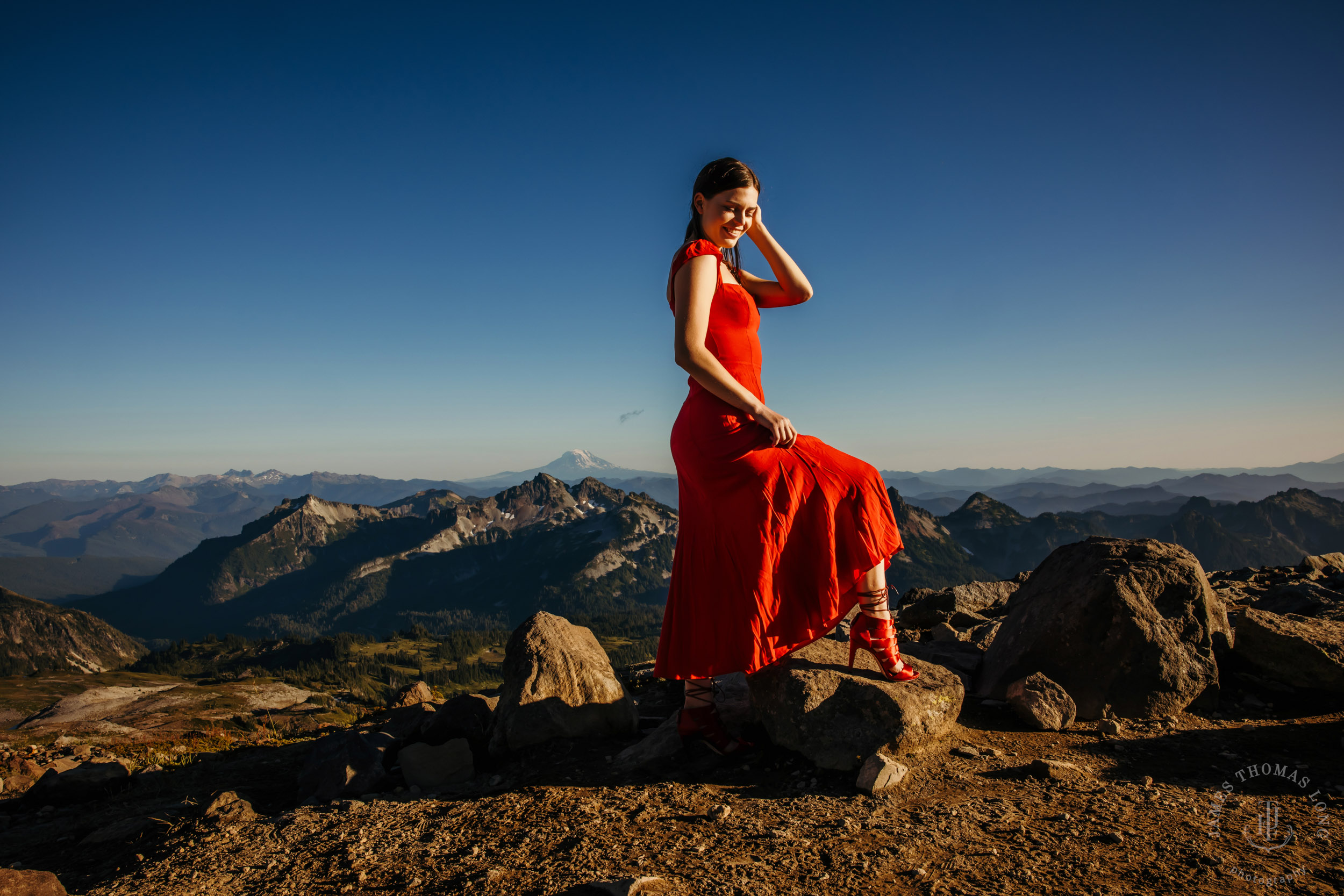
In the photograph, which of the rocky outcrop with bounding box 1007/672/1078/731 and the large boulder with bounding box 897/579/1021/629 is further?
the large boulder with bounding box 897/579/1021/629

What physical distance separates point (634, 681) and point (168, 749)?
10.3m

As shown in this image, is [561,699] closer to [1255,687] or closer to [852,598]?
[852,598]

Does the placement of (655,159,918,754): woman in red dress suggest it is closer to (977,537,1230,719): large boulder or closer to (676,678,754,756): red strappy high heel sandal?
(676,678,754,756): red strappy high heel sandal

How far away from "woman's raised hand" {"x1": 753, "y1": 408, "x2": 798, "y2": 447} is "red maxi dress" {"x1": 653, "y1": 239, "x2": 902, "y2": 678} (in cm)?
17

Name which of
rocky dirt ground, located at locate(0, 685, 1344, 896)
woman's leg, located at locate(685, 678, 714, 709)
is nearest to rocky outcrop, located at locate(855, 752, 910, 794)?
rocky dirt ground, located at locate(0, 685, 1344, 896)

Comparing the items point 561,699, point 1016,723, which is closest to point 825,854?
point 1016,723

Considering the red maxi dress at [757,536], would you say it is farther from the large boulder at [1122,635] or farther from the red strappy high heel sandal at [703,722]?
the large boulder at [1122,635]

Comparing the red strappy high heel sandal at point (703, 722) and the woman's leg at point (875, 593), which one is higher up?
the woman's leg at point (875, 593)

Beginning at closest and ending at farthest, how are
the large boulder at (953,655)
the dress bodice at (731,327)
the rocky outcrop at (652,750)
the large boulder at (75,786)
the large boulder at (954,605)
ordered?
1. the dress bodice at (731,327)
2. the rocky outcrop at (652,750)
3. the large boulder at (953,655)
4. the large boulder at (75,786)
5. the large boulder at (954,605)

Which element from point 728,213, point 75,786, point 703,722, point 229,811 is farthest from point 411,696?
point 728,213

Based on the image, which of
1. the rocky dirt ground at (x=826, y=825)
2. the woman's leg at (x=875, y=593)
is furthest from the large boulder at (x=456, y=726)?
the woman's leg at (x=875, y=593)

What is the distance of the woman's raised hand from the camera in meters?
5.43

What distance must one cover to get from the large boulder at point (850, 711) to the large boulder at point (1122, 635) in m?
1.56

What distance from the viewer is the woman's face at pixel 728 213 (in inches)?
229
